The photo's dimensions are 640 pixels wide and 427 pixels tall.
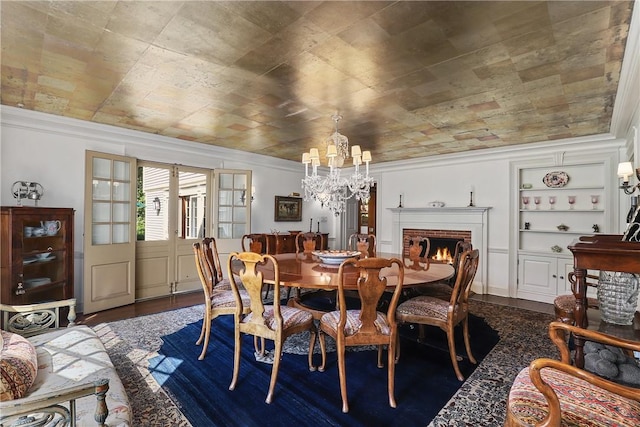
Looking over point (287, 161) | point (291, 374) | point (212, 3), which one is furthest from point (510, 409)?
point (287, 161)

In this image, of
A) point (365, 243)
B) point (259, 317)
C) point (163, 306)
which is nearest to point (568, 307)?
point (365, 243)

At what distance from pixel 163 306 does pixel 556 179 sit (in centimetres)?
626

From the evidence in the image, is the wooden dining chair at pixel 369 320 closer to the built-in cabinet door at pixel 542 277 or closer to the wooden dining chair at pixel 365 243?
the wooden dining chair at pixel 365 243

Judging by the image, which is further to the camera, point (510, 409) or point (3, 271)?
point (3, 271)

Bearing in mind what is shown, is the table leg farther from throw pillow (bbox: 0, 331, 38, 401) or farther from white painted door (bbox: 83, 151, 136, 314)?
white painted door (bbox: 83, 151, 136, 314)

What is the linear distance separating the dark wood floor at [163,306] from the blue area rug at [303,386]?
118 cm

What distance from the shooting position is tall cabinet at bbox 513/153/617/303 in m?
4.39

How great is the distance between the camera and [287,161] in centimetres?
646

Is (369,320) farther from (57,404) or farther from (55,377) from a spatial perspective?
(55,377)

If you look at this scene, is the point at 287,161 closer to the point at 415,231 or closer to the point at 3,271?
the point at 415,231

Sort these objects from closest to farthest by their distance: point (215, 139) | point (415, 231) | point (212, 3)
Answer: point (212, 3), point (215, 139), point (415, 231)

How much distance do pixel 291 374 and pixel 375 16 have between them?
2.59 m

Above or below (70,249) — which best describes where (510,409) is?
below

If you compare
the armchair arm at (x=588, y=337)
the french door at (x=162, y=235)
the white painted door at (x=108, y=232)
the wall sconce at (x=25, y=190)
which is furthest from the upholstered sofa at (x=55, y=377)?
the french door at (x=162, y=235)
